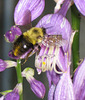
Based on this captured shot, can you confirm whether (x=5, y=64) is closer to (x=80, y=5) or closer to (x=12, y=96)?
(x=12, y=96)

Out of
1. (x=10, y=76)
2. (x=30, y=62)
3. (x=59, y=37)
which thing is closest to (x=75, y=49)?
(x=59, y=37)

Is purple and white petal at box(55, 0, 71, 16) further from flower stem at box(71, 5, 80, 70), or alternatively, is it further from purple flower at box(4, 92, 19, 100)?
purple flower at box(4, 92, 19, 100)

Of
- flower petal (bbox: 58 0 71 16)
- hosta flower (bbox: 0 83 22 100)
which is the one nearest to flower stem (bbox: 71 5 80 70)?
flower petal (bbox: 58 0 71 16)

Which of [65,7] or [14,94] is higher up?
[65,7]

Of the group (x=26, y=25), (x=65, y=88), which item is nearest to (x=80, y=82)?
(x=65, y=88)

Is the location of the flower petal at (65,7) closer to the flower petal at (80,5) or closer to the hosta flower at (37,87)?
the flower petal at (80,5)

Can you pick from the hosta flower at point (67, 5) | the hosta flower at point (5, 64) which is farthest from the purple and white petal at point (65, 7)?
the hosta flower at point (5, 64)
